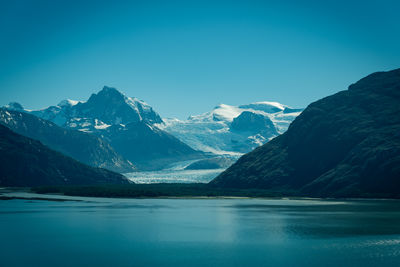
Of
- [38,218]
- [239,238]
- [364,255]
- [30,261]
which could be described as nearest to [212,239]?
[239,238]

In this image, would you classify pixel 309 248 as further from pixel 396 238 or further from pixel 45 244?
pixel 45 244

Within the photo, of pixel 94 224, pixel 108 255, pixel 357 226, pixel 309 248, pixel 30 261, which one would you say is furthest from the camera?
pixel 94 224

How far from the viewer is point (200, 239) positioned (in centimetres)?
11719

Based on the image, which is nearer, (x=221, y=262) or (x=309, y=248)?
(x=221, y=262)

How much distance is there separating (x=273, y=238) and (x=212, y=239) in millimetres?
14934

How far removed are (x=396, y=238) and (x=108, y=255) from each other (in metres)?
66.8

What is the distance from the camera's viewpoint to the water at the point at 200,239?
3575 inches

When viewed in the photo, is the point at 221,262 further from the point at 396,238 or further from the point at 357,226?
the point at 357,226

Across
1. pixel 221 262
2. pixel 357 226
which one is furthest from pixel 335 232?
pixel 221 262

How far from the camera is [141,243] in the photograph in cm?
11106

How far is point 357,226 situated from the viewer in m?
136

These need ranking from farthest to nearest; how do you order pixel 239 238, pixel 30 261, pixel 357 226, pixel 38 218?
pixel 38 218 → pixel 357 226 → pixel 239 238 → pixel 30 261

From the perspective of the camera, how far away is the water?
9081 centimetres

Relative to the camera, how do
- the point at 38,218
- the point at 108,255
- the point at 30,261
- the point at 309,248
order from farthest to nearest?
the point at 38,218 < the point at 309,248 < the point at 108,255 < the point at 30,261
